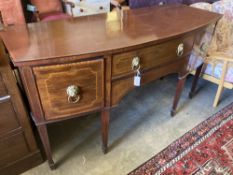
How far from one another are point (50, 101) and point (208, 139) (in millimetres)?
1169

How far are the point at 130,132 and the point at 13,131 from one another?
812 mm

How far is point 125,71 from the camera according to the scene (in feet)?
3.50

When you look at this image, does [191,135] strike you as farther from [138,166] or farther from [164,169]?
[138,166]

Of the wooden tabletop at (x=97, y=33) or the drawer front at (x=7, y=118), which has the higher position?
the wooden tabletop at (x=97, y=33)

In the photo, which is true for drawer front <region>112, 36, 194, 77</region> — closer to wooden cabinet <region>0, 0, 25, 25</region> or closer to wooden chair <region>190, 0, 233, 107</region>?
wooden chair <region>190, 0, 233, 107</region>

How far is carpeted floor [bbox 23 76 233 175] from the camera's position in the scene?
4.45ft

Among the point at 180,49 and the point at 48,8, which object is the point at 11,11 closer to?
the point at 48,8

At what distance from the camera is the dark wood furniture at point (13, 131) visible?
987mm

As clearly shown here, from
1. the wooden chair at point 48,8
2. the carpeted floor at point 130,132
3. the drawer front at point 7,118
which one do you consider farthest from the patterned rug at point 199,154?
the wooden chair at point 48,8

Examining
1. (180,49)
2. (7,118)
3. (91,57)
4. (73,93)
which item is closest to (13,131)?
(7,118)

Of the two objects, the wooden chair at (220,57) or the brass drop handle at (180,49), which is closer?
the brass drop handle at (180,49)

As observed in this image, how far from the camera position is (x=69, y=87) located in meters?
0.95

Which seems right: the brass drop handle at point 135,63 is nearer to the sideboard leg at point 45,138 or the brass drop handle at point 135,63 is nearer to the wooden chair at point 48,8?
the sideboard leg at point 45,138

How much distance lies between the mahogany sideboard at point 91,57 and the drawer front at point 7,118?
15 centimetres
